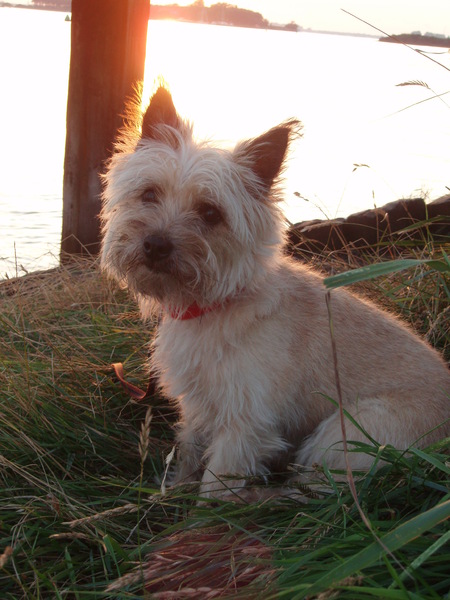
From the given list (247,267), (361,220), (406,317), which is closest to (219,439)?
(247,267)

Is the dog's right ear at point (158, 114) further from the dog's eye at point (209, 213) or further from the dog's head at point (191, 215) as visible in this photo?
the dog's eye at point (209, 213)

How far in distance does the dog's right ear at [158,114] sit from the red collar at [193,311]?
783mm

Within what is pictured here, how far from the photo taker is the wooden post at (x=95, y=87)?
5.24 m

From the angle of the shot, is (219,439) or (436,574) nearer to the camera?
(436,574)

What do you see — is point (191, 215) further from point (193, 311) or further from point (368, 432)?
point (368, 432)

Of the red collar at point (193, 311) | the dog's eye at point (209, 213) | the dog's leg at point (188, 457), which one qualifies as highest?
the dog's eye at point (209, 213)

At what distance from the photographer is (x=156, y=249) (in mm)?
2811

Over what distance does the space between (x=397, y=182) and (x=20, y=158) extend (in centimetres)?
520

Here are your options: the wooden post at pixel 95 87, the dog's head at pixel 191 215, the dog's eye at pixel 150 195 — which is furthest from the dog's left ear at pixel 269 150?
the wooden post at pixel 95 87

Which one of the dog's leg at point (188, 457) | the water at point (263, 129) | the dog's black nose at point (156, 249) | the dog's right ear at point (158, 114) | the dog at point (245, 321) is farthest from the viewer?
the water at point (263, 129)

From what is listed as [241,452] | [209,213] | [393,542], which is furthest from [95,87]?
[393,542]

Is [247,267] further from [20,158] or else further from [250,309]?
[20,158]

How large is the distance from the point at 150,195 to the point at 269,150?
54 cm

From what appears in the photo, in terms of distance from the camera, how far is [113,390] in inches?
145
